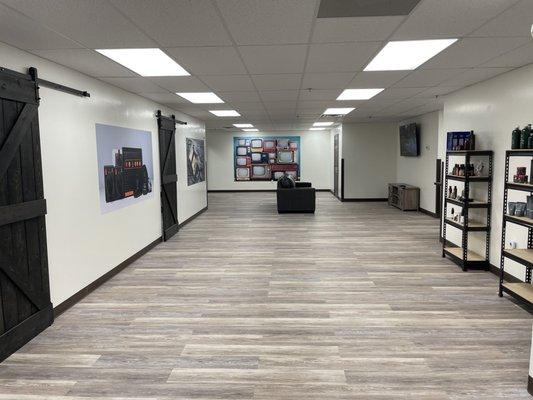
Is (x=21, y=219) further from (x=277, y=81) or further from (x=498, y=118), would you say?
(x=498, y=118)

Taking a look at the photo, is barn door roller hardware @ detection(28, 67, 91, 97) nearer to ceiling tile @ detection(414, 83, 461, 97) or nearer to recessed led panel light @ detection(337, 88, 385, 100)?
recessed led panel light @ detection(337, 88, 385, 100)

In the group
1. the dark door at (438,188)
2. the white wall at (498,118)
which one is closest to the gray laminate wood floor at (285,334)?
the white wall at (498,118)

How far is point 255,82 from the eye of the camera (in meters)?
4.91

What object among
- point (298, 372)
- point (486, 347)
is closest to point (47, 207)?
point (298, 372)

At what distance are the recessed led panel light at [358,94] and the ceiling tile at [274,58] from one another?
1.73 m

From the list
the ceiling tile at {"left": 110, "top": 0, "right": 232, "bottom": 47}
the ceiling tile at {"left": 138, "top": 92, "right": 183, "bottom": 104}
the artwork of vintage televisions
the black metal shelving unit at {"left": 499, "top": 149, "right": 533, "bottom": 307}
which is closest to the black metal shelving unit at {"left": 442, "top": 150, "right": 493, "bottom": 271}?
the black metal shelving unit at {"left": 499, "top": 149, "right": 533, "bottom": 307}

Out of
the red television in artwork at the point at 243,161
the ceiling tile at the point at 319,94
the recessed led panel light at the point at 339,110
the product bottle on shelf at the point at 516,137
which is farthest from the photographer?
the red television in artwork at the point at 243,161

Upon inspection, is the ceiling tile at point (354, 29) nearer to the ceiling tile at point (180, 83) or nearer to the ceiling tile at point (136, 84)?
the ceiling tile at point (180, 83)

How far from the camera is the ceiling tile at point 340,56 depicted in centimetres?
333

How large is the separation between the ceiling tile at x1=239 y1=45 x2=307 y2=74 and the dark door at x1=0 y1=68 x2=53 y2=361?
1840mm

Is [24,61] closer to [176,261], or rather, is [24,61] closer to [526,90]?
[176,261]

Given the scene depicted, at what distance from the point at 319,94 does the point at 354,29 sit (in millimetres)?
3039

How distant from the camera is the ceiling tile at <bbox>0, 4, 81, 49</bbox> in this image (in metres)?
2.55

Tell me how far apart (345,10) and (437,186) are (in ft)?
23.4
